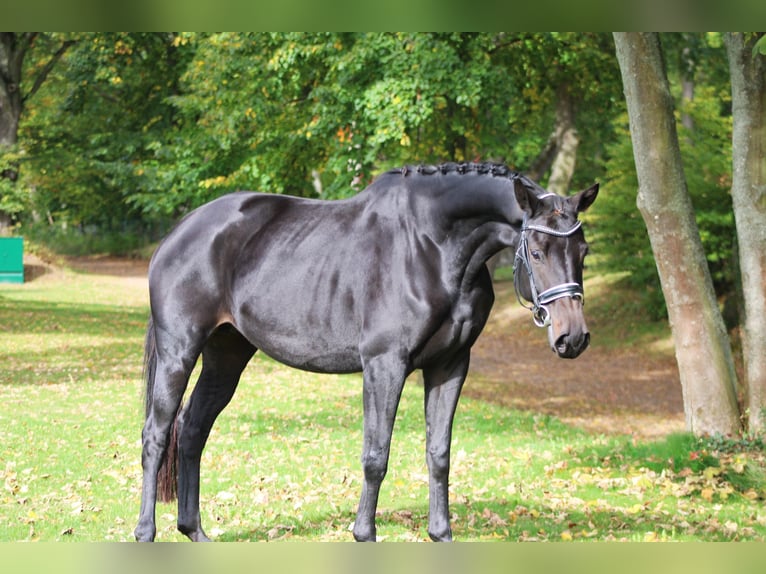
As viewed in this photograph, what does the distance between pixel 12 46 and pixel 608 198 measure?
18382 millimetres

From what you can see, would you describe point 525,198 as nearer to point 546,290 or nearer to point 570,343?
point 546,290

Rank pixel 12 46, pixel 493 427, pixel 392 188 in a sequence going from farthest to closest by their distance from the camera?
pixel 12 46 < pixel 493 427 < pixel 392 188

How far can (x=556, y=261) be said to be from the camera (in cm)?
359

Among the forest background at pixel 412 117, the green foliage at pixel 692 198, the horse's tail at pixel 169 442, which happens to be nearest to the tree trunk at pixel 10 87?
the forest background at pixel 412 117

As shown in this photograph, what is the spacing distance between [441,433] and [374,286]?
0.79 meters

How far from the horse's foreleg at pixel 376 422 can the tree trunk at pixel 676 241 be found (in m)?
5.36

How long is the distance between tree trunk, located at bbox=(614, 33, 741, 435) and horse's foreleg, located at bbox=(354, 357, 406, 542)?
5363mm

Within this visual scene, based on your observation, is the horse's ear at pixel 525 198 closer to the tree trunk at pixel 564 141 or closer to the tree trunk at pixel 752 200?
the tree trunk at pixel 752 200

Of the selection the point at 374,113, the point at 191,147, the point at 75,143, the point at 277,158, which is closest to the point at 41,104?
the point at 75,143

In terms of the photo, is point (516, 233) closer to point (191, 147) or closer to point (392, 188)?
point (392, 188)

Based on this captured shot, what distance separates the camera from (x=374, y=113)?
523 inches

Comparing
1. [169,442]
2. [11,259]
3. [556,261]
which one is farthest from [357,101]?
[11,259]

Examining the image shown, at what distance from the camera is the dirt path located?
1463 centimetres

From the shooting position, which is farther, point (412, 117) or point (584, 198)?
point (412, 117)
